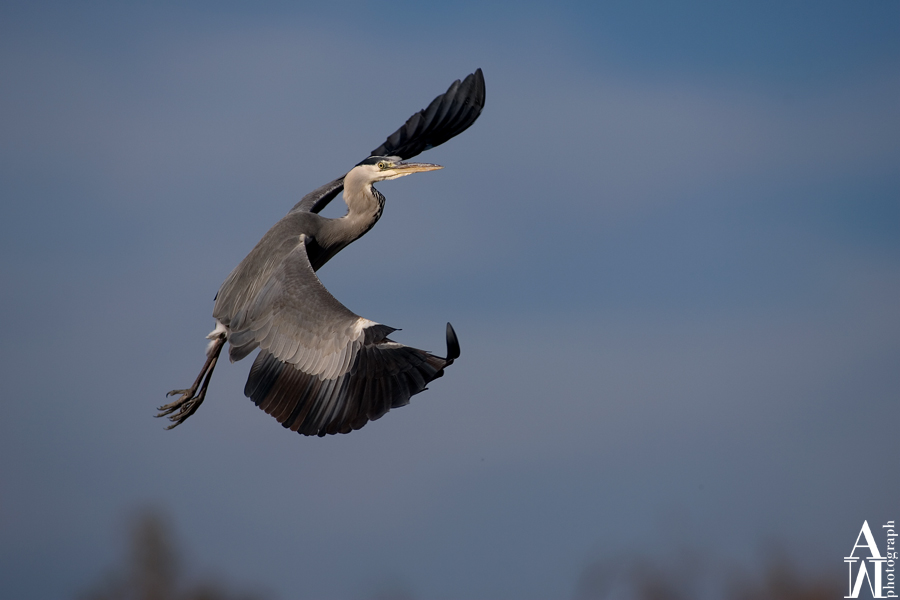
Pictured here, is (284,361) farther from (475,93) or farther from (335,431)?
(475,93)

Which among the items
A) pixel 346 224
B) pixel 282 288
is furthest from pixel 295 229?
pixel 282 288

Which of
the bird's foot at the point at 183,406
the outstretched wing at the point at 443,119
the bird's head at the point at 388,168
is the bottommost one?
the bird's foot at the point at 183,406

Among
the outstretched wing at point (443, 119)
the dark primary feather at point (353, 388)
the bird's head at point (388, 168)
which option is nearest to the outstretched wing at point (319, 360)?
the dark primary feather at point (353, 388)

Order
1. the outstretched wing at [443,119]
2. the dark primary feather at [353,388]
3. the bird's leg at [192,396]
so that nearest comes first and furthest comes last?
the dark primary feather at [353,388] → the bird's leg at [192,396] → the outstretched wing at [443,119]

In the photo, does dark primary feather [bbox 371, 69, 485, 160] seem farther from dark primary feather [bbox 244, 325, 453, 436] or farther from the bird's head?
dark primary feather [bbox 244, 325, 453, 436]

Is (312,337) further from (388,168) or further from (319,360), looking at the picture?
(388,168)

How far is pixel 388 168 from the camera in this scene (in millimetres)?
12555

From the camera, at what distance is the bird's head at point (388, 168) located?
12.5 meters

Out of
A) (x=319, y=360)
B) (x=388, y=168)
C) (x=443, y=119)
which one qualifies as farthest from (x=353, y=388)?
(x=443, y=119)

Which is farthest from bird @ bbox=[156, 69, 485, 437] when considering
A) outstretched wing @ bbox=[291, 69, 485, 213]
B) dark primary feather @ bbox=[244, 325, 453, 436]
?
outstretched wing @ bbox=[291, 69, 485, 213]

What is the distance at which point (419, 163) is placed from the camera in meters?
12.6

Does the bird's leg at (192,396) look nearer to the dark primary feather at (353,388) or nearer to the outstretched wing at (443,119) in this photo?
the dark primary feather at (353,388)

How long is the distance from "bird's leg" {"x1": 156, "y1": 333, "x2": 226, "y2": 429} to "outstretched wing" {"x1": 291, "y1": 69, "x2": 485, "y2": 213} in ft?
12.9

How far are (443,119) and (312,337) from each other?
5208mm
